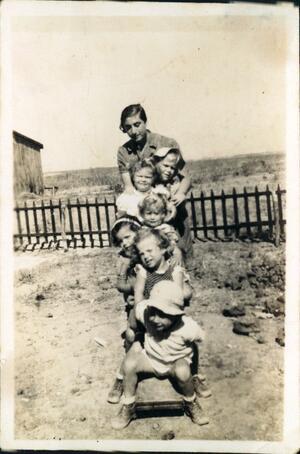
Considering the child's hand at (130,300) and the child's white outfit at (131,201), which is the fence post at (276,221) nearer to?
the child's white outfit at (131,201)

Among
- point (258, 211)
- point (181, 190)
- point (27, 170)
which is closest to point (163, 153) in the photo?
point (181, 190)

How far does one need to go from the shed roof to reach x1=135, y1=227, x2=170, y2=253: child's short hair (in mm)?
1356

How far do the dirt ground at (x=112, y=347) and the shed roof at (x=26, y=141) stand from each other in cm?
105

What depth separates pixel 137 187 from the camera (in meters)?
3.53

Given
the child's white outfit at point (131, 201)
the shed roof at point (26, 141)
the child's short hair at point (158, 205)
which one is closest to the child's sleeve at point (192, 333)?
the child's short hair at point (158, 205)

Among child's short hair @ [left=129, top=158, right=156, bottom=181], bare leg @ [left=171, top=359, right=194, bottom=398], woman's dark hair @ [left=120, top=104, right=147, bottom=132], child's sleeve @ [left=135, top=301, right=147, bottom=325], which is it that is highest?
woman's dark hair @ [left=120, top=104, right=147, bottom=132]

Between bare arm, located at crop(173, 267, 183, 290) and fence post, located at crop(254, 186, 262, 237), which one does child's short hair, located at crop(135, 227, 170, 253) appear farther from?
fence post, located at crop(254, 186, 262, 237)

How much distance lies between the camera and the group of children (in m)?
3.36

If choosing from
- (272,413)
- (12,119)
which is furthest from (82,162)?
(272,413)

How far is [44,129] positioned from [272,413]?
3376 mm

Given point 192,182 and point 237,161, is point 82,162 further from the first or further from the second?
point 237,161

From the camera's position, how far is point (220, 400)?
11.6 ft

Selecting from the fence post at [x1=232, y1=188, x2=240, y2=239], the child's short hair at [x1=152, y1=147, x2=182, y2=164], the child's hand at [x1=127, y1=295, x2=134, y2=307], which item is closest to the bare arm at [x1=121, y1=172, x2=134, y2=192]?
the child's short hair at [x1=152, y1=147, x2=182, y2=164]

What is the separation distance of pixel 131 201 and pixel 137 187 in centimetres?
14
